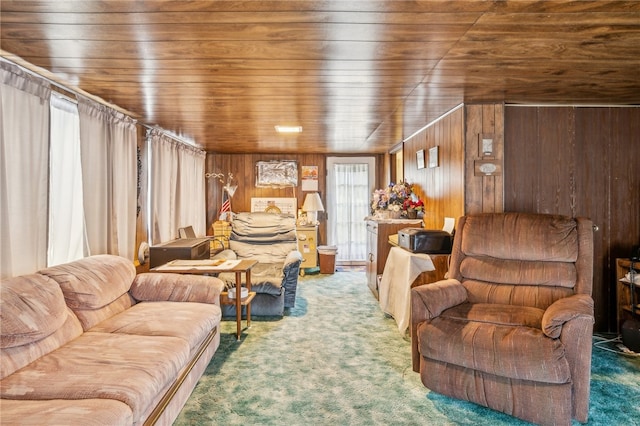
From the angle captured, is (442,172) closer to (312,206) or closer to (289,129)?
(289,129)

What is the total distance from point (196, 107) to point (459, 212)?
8.32 ft

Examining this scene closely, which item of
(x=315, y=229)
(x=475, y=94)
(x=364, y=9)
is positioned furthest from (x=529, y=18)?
(x=315, y=229)

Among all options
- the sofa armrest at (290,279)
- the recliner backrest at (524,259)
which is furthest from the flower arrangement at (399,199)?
the recliner backrest at (524,259)

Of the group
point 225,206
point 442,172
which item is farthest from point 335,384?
point 225,206

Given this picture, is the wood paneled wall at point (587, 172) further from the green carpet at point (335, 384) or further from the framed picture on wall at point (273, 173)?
the framed picture on wall at point (273, 173)

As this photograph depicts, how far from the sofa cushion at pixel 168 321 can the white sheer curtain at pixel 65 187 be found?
0.76 m

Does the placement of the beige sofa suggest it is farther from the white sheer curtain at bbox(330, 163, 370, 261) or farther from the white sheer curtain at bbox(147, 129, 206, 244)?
the white sheer curtain at bbox(330, 163, 370, 261)

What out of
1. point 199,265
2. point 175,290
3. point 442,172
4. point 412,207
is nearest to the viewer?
point 175,290

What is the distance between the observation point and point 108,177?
337 centimetres

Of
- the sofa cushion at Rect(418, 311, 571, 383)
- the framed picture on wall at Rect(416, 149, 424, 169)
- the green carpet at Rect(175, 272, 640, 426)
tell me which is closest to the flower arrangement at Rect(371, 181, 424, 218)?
the framed picture on wall at Rect(416, 149, 424, 169)

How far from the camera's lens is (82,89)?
114 inches

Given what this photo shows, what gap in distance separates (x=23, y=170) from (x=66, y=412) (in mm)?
1700

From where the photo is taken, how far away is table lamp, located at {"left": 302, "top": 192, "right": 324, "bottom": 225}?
6.44m

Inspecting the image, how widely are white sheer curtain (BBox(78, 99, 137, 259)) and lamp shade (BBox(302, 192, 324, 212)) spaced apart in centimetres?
312
